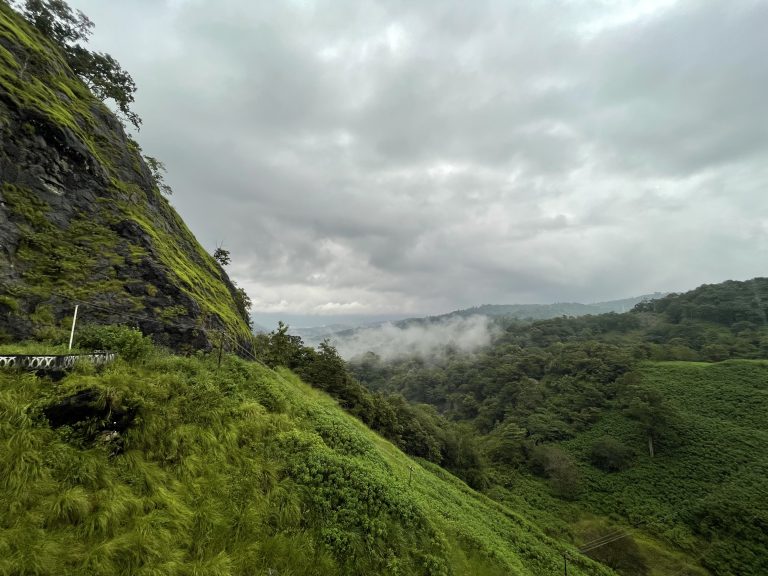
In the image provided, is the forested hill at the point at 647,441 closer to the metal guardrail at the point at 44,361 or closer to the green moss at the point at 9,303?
the metal guardrail at the point at 44,361

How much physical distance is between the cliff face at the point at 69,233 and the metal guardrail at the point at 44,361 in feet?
10.9

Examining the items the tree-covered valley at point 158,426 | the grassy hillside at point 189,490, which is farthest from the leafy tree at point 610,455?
the grassy hillside at point 189,490

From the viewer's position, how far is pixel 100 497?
641cm

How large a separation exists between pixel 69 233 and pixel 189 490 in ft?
45.4

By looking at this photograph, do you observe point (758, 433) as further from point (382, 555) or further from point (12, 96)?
point (12, 96)

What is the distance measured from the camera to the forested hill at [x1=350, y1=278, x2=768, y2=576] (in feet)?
123

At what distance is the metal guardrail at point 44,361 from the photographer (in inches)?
306

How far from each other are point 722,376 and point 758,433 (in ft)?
60.3

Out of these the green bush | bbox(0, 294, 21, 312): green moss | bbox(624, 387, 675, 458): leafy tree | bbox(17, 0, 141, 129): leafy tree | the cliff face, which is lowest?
bbox(624, 387, 675, 458): leafy tree

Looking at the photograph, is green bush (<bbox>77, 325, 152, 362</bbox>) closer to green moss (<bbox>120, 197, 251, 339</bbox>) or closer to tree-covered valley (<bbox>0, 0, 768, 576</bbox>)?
tree-covered valley (<bbox>0, 0, 768, 576</bbox>)

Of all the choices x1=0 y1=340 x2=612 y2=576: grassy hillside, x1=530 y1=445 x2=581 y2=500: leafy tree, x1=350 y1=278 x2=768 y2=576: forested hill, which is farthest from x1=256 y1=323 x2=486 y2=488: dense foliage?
x1=0 y1=340 x2=612 y2=576: grassy hillside

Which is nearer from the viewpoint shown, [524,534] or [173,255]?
[173,255]

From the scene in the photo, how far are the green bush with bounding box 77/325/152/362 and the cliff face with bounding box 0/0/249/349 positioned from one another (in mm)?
966

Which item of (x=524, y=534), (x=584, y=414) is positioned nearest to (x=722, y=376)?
(x=584, y=414)
